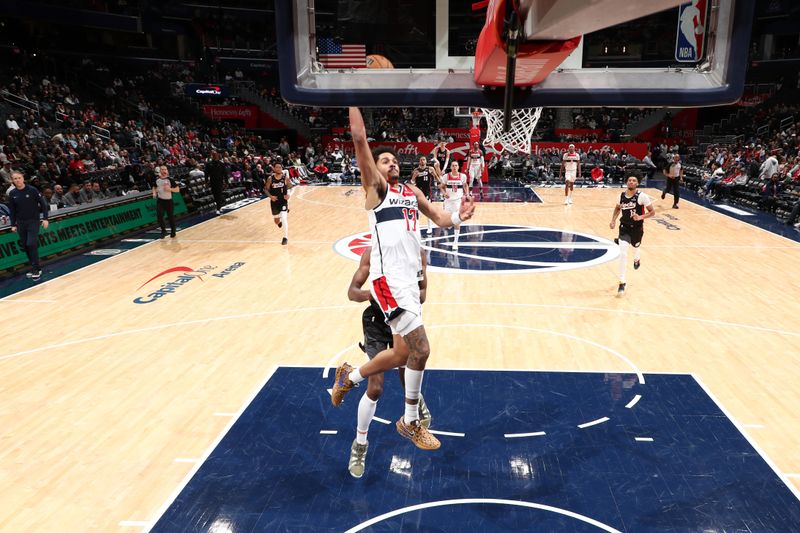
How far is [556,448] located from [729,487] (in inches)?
52.2

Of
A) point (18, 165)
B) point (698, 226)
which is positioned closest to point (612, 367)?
point (698, 226)

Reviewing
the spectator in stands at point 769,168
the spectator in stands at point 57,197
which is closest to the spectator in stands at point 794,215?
the spectator in stands at point 769,168

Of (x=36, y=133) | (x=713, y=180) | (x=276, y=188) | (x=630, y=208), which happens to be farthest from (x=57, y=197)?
(x=713, y=180)

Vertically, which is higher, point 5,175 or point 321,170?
point 5,175

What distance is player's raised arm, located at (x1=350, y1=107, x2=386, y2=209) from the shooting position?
402 centimetres

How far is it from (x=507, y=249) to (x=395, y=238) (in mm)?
9000

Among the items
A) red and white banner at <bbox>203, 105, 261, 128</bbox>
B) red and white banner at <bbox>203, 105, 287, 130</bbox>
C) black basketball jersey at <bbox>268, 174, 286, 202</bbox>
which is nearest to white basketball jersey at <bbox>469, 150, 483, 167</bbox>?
black basketball jersey at <bbox>268, 174, 286, 202</bbox>

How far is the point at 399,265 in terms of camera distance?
4406mm

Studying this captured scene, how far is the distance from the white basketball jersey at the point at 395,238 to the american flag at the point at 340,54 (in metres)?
1.11

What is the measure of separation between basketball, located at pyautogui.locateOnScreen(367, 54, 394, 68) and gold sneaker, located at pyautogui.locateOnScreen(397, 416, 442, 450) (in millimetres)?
2837

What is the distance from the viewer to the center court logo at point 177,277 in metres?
9.76

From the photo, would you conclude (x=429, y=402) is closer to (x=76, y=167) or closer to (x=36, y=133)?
(x=76, y=167)

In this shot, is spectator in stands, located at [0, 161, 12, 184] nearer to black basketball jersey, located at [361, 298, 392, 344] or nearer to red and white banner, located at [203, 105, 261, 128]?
black basketball jersey, located at [361, 298, 392, 344]

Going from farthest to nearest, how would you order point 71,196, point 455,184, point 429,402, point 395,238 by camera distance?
point 71,196, point 455,184, point 429,402, point 395,238
